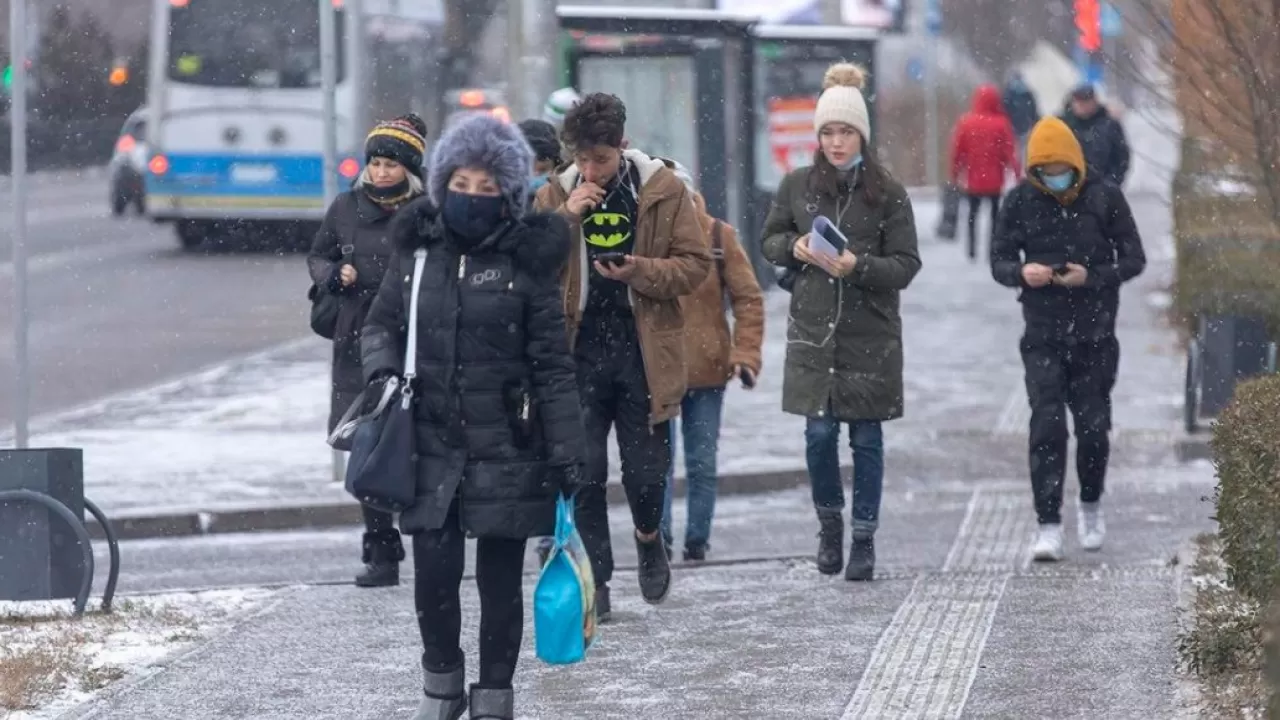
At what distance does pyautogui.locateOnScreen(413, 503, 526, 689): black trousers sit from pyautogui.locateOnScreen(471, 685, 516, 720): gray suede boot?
0.02 m

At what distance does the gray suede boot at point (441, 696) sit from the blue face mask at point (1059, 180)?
12.4 feet

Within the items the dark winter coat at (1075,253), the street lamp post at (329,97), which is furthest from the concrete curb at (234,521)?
the dark winter coat at (1075,253)

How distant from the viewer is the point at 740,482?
1145 centimetres

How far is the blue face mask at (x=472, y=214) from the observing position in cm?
570

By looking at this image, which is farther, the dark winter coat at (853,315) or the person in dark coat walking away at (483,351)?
the dark winter coat at (853,315)

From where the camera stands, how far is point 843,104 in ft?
26.9

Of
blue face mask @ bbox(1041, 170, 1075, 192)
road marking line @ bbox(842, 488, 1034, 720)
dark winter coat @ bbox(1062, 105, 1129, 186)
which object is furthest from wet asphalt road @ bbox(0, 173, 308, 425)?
blue face mask @ bbox(1041, 170, 1075, 192)

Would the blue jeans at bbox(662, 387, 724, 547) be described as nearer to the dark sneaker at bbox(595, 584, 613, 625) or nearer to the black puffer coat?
the dark sneaker at bbox(595, 584, 613, 625)

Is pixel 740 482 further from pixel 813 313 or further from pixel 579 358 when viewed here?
pixel 579 358

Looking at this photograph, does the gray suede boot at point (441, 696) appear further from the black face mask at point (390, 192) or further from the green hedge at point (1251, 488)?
the black face mask at point (390, 192)

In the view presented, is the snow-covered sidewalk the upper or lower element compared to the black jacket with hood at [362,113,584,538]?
lower

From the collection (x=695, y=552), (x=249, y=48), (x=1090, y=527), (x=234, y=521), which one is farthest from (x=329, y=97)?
(x=249, y=48)

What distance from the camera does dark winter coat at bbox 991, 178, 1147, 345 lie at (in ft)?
29.0

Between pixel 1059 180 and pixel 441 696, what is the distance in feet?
12.7
